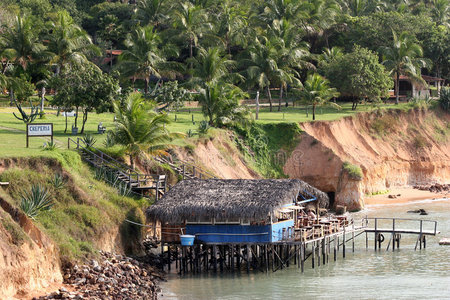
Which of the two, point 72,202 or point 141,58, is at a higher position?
point 141,58

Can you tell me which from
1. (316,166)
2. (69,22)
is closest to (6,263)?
(316,166)

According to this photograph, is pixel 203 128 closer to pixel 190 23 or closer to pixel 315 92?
pixel 315 92

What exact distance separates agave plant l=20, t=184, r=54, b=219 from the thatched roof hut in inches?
192

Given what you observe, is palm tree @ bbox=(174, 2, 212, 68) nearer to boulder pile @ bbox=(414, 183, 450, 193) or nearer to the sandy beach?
the sandy beach

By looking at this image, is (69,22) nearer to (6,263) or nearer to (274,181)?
(274,181)

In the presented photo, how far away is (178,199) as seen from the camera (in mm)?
38719

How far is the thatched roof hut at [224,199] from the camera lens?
122ft

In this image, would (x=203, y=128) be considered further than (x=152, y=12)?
No

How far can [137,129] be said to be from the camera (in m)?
43.0

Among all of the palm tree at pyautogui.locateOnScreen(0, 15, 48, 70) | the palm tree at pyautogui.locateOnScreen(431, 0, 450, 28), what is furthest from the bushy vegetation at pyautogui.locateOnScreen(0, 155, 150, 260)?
the palm tree at pyautogui.locateOnScreen(431, 0, 450, 28)

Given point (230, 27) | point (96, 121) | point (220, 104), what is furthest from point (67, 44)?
point (220, 104)

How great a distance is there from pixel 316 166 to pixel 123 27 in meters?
35.2

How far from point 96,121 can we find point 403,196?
24.8 metres

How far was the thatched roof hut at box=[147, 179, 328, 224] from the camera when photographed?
3731cm
